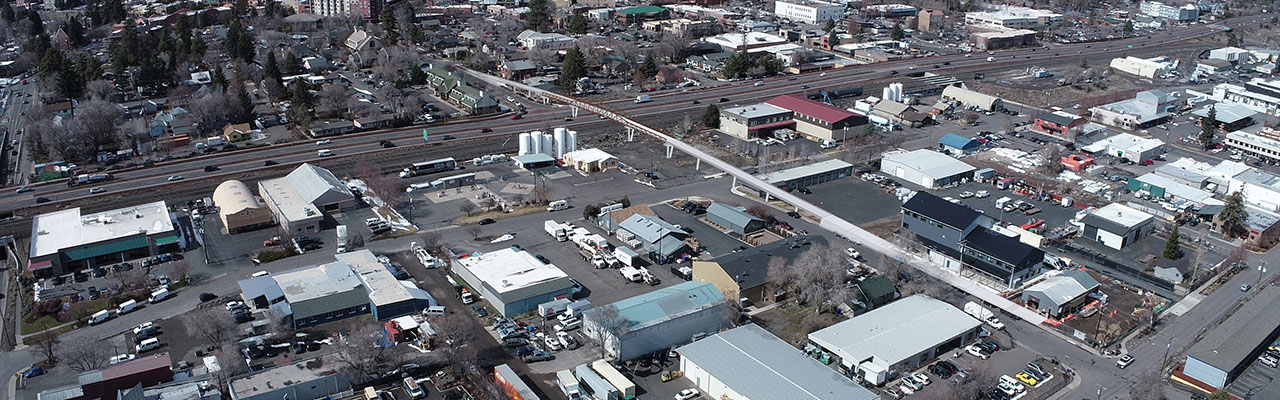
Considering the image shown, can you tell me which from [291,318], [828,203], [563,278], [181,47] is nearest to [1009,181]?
[828,203]

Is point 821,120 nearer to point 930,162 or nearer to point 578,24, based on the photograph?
point 930,162

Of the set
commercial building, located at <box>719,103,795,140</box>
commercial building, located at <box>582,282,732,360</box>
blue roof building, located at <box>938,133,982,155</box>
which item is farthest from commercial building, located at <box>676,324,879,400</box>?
blue roof building, located at <box>938,133,982,155</box>

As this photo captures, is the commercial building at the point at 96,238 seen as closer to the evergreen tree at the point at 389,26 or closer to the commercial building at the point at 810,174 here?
the commercial building at the point at 810,174

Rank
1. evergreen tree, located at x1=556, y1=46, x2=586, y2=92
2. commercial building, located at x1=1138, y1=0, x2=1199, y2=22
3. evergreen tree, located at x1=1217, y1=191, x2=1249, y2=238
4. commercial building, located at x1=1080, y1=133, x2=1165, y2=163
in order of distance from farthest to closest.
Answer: commercial building, located at x1=1138, y1=0, x2=1199, y2=22, evergreen tree, located at x1=556, y1=46, x2=586, y2=92, commercial building, located at x1=1080, y1=133, x2=1165, y2=163, evergreen tree, located at x1=1217, y1=191, x2=1249, y2=238

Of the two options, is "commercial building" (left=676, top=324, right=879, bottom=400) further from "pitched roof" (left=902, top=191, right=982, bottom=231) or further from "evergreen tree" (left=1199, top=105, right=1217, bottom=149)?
"evergreen tree" (left=1199, top=105, right=1217, bottom=149)

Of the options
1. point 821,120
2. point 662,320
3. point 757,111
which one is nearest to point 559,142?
point 757,111
